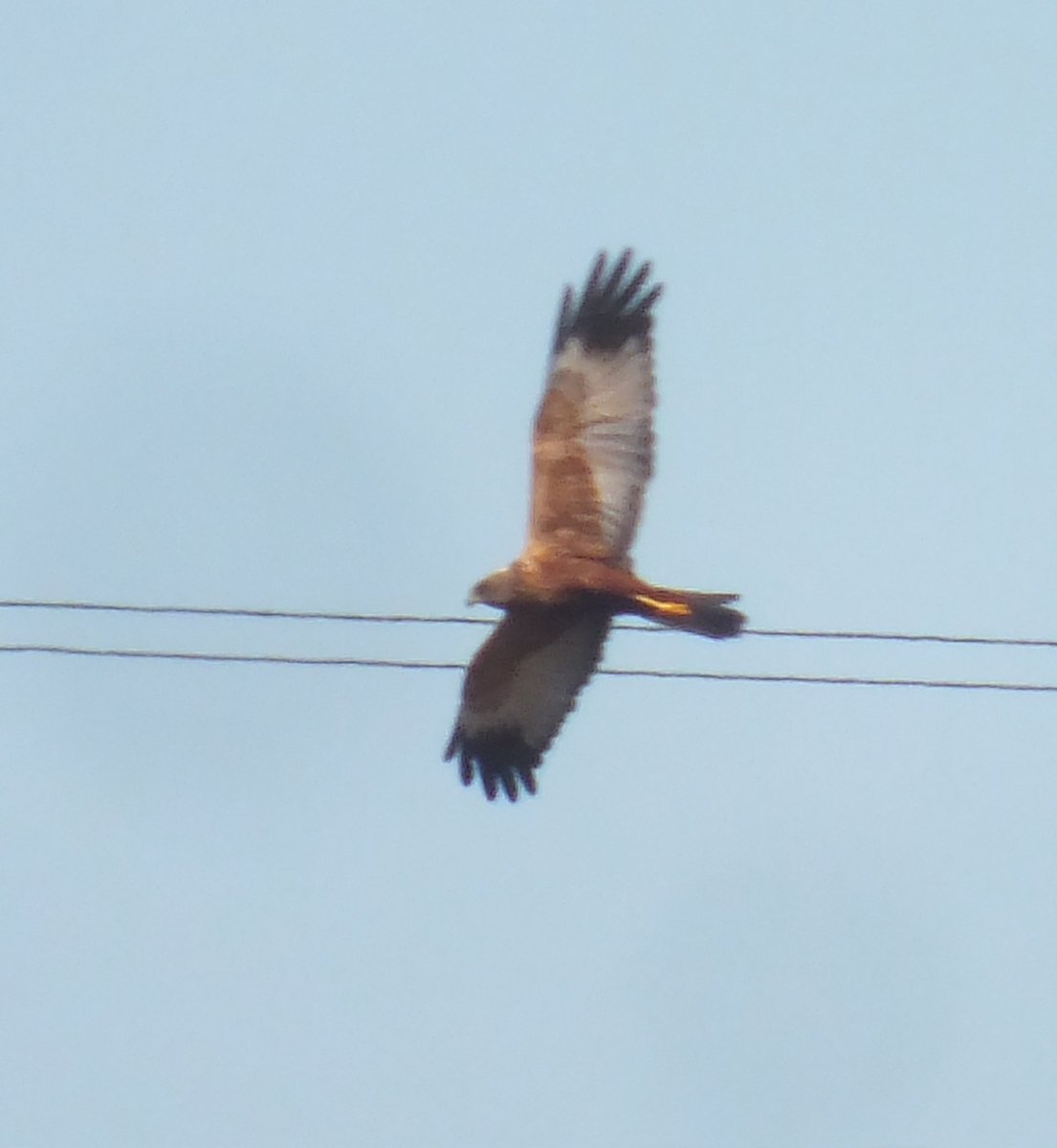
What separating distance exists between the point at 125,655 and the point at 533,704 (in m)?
2.21

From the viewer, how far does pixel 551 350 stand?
396 inches

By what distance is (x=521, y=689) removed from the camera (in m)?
9.37

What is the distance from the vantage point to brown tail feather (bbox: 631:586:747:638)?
8.50 metres

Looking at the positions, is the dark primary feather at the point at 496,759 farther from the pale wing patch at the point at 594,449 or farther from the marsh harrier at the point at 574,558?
the pale wing patch at the point at 594,449

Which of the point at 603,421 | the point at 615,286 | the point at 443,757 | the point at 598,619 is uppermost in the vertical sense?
the point at 615,286

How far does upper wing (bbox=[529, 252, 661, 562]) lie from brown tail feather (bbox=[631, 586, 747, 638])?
1.78 feet

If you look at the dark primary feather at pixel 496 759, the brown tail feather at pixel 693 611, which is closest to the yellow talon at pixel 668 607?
the brown tail feather at pixel 693 611

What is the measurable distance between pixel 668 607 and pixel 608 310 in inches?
77.3

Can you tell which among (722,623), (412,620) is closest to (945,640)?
(722,623)

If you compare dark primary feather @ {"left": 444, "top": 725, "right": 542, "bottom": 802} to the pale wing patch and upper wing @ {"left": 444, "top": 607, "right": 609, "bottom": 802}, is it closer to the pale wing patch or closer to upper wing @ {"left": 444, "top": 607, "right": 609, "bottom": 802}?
upper wing @ {"left": 444, "top": 607, "right": 609, "bottom": 802}

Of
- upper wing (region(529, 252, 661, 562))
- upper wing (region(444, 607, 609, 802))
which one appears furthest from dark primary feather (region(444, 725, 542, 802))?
upper wing (region(529, 252, 661, 562))

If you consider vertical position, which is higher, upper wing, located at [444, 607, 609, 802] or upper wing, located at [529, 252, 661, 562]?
upper wing, located at [529, 252, 661, 562]

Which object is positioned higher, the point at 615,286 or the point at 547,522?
the point at 615,286

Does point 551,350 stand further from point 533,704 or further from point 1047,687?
point 1047,687
